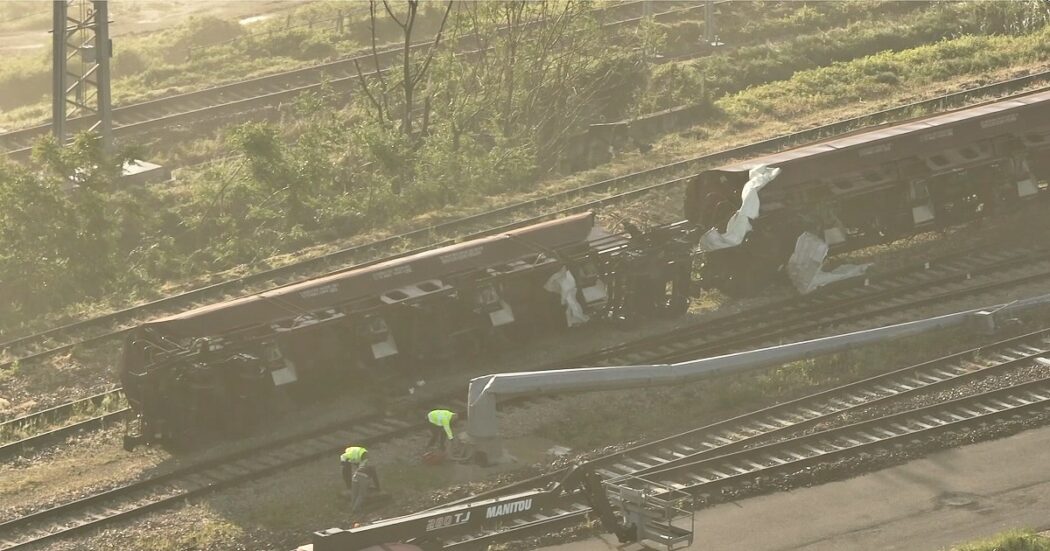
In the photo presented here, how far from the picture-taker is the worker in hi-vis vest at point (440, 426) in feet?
64.2

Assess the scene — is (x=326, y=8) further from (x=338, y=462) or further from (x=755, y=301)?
(x=338, y=462)

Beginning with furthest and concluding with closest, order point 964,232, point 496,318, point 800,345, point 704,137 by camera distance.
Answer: point 704,137 < point 964,232 < point 496,318 < point 800,345

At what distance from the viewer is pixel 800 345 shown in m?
22.6

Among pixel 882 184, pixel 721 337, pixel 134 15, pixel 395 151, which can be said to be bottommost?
pixel 721 337

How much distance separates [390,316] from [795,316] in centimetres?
729

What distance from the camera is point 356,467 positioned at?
19062 millimetres

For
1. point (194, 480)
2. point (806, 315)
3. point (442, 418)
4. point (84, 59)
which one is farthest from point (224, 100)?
point (442, 418)

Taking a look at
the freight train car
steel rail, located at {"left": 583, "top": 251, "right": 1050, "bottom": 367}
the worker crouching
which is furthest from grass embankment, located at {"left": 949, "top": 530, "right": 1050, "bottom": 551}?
the freight train car

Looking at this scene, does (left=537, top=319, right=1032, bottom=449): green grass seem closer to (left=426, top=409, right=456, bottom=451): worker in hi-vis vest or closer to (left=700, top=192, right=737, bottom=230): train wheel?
(left=426, top=409, right=456, bottom=451): worker in hi-vis vest

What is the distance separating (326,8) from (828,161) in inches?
1356

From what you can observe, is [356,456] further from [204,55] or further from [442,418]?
[204,55]

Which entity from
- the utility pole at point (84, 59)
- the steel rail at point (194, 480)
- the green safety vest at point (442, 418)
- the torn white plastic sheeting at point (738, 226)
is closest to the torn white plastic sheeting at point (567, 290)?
the torn white plastic sheeting at point (738, 226)

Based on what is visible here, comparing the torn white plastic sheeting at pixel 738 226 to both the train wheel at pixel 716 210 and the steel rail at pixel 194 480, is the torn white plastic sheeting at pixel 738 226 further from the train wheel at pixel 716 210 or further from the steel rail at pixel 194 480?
the steel rail at pixel 194 480

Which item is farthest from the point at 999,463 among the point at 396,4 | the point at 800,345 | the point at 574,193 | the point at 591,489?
the point at 396,4
